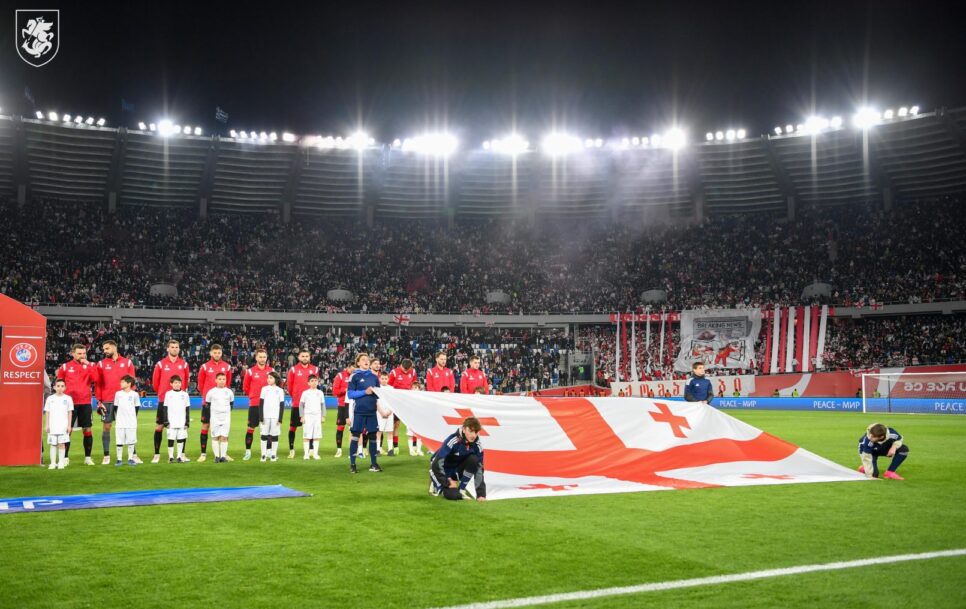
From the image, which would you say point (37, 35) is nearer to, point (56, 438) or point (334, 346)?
point (334, 346)

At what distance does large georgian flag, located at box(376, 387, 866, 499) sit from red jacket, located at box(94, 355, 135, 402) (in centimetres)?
583

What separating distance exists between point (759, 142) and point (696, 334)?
13516 millimetres

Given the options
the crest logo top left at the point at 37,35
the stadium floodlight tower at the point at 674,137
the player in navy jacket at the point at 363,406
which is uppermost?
the crest logo top left at the point at 37,35

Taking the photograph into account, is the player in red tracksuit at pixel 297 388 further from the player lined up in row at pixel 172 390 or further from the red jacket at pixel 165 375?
the red jacket at pixel 165 375

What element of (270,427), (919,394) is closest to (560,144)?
(919,394)

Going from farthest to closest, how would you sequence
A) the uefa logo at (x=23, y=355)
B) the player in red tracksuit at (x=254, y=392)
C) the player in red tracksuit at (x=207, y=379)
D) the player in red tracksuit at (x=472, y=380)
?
the player in red tracksuit at (x=472, y=380) → the player in red tracksuit at (x=254, y=392) → the player in red tracksuit at (x=207, y=379) → the uefa logo at (x=23, y=355)

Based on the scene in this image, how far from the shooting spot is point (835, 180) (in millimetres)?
51469

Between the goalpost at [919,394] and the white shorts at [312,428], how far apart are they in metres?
26.4

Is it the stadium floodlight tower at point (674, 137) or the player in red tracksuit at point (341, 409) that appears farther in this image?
the stadium floodlight tower at point (674, 137)

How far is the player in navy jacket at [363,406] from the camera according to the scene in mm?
13039

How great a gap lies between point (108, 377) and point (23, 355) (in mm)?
1561

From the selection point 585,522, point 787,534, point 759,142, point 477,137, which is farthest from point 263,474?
point 759,142

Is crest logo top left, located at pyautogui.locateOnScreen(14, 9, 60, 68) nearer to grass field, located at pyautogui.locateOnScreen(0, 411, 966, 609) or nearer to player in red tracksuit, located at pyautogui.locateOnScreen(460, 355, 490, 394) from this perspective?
Answer: player in red tracksuit, located at pyautogui.locateOnScreen(460, 355, 490, 394)

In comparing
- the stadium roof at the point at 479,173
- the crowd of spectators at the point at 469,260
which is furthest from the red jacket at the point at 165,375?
the stadium roof at the point at 479,173
